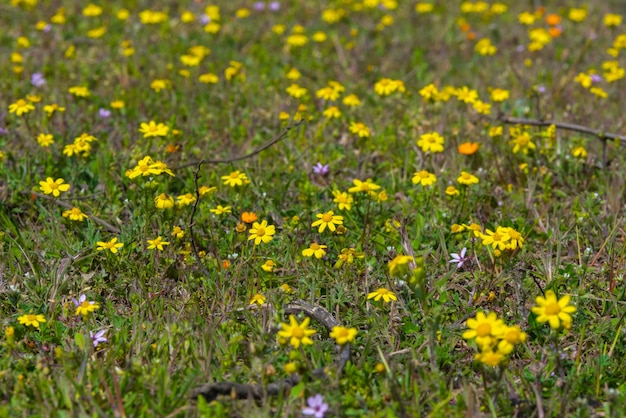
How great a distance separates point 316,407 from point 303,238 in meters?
1.25

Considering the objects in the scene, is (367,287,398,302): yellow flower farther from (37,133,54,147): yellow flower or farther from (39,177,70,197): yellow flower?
(37,133,54,147): yellow flower

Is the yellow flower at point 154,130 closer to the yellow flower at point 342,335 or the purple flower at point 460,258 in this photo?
the purple flower at point 460,258

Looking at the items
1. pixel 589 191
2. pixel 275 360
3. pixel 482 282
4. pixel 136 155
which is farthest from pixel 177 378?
pixel 589 191

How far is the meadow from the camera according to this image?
2498 millimetres

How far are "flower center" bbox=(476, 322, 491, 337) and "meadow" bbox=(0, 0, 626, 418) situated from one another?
1 cm

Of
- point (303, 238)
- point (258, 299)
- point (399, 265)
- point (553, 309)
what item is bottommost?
point (303, 238)

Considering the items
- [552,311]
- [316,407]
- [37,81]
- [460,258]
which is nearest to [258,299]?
[316,407]

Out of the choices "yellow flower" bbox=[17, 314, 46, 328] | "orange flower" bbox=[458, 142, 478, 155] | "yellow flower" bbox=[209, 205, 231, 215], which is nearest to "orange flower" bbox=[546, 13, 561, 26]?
"orange flower" bbox=[458, 142, 478, 155]

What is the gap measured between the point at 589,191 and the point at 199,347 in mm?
2515

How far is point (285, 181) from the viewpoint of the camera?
408cm

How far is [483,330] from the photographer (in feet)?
7.75

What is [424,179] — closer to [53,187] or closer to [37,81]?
[53,187]

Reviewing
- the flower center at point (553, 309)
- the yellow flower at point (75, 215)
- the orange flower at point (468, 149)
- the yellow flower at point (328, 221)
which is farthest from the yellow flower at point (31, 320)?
the orange flower at point (468, 149)

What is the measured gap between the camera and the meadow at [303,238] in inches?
98.3
